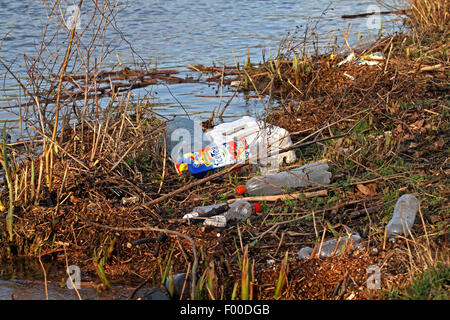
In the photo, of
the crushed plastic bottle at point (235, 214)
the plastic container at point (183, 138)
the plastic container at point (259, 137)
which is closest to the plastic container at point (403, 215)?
the crushed plastic bottle at point (235, 214)

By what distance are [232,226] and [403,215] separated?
3.45ft

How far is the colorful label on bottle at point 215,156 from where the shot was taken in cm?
454

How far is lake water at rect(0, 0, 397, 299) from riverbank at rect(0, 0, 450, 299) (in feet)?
6.92

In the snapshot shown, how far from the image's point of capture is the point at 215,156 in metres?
4.58

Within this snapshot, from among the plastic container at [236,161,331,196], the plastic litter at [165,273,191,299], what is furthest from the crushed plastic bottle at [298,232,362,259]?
the plastic container at [236,161,331,196]

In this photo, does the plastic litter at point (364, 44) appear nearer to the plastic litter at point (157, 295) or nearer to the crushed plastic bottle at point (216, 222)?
the crushed plastic bottle at point (216, 222)

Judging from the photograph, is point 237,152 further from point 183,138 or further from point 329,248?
point 329,248

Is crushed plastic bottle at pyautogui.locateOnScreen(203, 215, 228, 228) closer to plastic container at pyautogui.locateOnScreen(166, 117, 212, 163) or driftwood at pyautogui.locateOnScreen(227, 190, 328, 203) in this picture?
driftwood at pyautogui.locateOnScreen(227, 190, 328, 203)

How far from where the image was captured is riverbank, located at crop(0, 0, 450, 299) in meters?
2.95

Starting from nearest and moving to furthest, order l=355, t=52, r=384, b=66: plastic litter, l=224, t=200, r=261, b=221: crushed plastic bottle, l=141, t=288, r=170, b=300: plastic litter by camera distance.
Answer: l=141, t=288, r=170, b=300: plastic litter → l=224, t=200, r=261, b=221: crushed plastic bottle → l=355, t=52, r=384, b=66: plastic litter

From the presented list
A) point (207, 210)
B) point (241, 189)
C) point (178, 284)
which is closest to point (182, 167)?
point (241, 189)

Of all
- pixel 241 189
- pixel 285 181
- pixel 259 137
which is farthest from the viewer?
pixel 259 137

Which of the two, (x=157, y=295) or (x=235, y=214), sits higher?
(x=157, y=295)

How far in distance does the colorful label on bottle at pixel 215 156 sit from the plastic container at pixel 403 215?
145 cm
